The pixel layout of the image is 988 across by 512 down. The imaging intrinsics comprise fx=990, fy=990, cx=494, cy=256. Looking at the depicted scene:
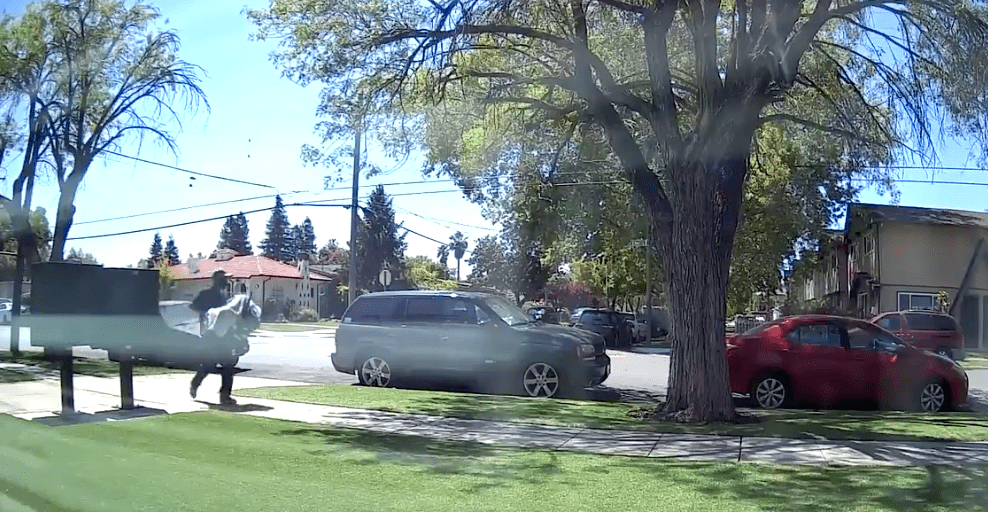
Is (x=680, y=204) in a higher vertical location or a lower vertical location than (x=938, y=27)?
lower

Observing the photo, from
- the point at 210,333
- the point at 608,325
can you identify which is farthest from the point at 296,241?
the point at 210,333

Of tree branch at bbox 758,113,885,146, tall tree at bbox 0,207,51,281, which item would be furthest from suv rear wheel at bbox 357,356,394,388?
tall tree at bbox 0,207,51,281

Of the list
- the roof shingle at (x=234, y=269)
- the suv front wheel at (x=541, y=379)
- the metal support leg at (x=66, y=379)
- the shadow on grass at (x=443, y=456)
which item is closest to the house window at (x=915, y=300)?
the roof shingle at (x=234, y=269)

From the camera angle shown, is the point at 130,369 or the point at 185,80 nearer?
the point at 130,369

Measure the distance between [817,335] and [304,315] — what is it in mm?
22138

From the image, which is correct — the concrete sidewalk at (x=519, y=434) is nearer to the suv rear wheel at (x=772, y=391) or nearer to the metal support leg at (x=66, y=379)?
the metal support leg at (x=66, y=379)

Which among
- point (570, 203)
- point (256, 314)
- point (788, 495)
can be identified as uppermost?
point (570, 203)

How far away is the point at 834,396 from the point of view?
15328 millimetres

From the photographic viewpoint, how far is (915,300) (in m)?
39.8

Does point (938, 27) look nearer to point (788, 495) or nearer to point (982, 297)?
point (788, 495)

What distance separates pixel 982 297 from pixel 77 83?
111 ft

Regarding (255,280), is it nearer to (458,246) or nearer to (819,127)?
(819,127)

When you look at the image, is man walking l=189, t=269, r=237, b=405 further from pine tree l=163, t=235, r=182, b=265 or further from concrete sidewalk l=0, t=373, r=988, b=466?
pine tree l=163, t=235, r=182, b=265

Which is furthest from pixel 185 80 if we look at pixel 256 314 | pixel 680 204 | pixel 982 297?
pixel 982 297
